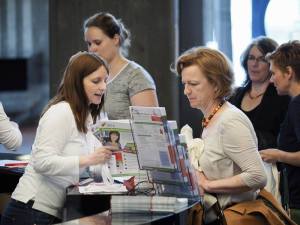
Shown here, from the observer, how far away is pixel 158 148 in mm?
3045

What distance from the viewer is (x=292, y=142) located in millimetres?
3830

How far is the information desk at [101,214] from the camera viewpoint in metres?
2.79

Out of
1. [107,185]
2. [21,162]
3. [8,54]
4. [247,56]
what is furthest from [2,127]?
[8,54]

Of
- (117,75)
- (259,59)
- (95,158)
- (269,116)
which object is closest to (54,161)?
(95,158)

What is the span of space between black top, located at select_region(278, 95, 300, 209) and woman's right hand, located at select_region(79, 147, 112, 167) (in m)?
1.04

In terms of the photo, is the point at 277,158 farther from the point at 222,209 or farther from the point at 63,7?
the point at 63,7

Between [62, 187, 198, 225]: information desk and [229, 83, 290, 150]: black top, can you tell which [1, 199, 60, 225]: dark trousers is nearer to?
[62, 187, 198, 225]: information desk

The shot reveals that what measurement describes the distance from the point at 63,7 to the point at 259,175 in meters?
3.52

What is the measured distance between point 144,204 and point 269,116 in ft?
5.57

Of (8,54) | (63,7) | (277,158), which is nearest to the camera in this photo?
(277,158)

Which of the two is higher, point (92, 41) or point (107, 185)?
point (92, 41)

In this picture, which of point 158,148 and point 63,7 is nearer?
point 158,148

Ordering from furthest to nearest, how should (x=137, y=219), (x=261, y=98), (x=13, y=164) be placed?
1. (x=261, y=98)
2. (x=13, y=164)
3. (x=137, y=219)

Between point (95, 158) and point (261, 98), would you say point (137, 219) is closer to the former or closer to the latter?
point (95, 158)
